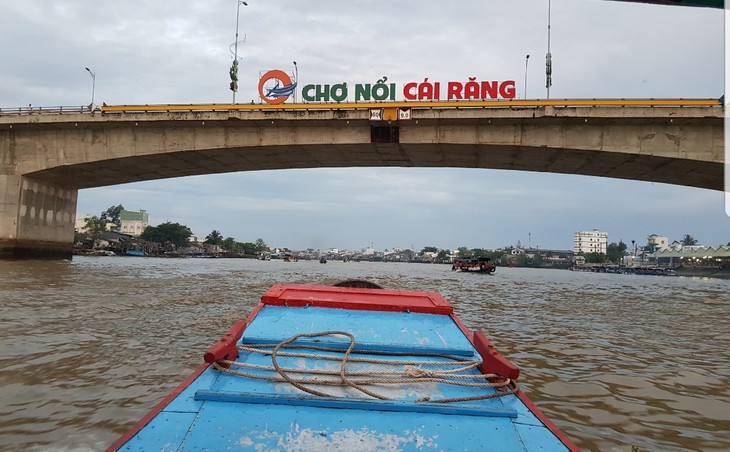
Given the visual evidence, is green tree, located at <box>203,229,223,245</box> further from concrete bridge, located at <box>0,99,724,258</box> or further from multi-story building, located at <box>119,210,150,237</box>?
concrete bridge, located at <box>0,99,724,258</box>

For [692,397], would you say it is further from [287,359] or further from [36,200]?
[36,200]

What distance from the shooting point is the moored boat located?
79.7 inches

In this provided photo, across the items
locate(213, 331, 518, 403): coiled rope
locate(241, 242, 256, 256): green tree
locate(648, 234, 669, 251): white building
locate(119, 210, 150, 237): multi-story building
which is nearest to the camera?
locate(213, 331, 518, 403): coiled rope

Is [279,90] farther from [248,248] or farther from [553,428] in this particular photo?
[248,248]

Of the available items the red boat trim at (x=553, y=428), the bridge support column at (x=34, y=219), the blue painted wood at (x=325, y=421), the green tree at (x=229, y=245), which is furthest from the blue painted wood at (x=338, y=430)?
the green tree at (x=229, y=245)

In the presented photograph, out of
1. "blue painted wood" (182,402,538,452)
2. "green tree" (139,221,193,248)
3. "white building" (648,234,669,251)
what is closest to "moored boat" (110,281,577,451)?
"blue painted wood" (182,402,538,452)

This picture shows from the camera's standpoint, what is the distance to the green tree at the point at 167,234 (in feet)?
301

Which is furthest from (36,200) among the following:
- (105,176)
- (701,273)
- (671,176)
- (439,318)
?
(701,273)

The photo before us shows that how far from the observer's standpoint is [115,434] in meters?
2.98

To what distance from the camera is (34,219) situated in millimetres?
23516

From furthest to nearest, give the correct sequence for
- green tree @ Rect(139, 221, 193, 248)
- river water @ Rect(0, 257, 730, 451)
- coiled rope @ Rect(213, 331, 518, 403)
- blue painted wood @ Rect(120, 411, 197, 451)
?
green tree @ Rect(139, 221, 193, 248), river water @ Rect(0, 257, 730, 451), coiled rope @ Rect(213, 331, 518, 403), blue painted wood @ Rect(120, 411, 197, 451)

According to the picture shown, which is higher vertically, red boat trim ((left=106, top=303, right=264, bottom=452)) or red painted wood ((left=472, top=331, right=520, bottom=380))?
red painted wood ((left=472, top=331, right=520, bottom=380))

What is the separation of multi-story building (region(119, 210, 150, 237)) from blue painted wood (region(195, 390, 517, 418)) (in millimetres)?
125873

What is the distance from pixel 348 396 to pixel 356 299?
234cm
